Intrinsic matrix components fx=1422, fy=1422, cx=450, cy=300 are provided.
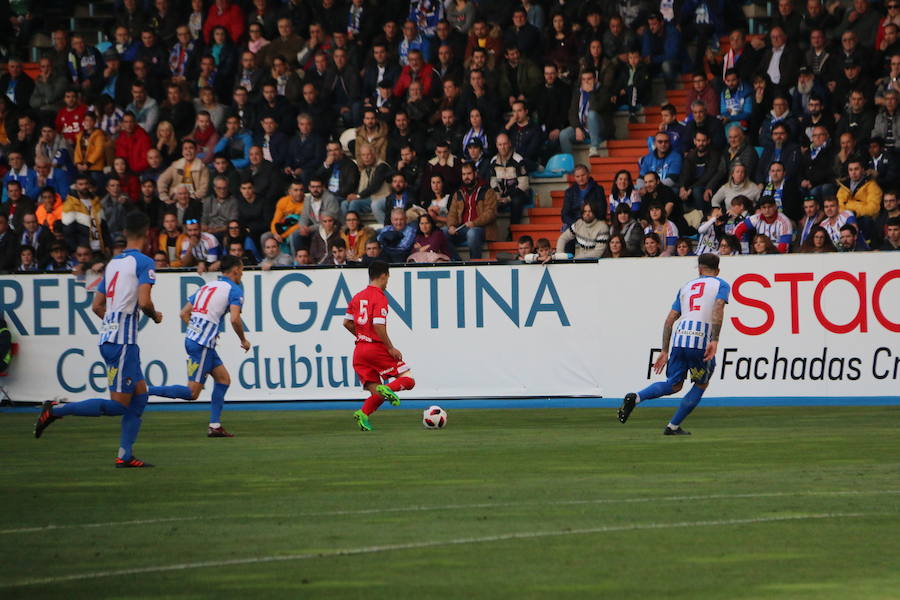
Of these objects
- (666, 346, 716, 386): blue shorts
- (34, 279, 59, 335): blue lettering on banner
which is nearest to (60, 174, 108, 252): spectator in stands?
(34, 279, 59, 335): blue lettering on banner

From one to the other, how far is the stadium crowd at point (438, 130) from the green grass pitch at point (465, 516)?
674 centimetres

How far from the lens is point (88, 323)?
21500 millimetres

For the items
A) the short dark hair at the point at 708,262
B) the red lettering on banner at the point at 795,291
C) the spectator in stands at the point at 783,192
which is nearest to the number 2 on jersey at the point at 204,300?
the short dark hair at the point at 708,262

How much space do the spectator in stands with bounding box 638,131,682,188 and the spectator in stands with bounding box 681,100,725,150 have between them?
0.29 m

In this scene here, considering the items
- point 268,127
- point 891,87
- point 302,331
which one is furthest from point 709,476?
point 268,127

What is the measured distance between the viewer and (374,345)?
1612 centimetres

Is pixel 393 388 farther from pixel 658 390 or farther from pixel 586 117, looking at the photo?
pixel 586 117

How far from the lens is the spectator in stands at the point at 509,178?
23.5 m

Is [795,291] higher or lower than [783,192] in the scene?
lower

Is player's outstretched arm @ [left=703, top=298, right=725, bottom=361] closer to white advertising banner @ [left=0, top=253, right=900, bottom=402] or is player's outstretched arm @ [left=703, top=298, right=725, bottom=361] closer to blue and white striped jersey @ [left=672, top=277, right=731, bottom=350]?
blue and white striped jersey @ [left=672, top=277, right=731, bottom=350]

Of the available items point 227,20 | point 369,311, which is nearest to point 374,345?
point 369,311

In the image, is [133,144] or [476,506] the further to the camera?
[133,144]

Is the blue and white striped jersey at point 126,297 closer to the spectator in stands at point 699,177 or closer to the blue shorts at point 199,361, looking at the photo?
the blue shorts at point 199,361

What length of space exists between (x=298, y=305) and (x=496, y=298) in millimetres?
2962
